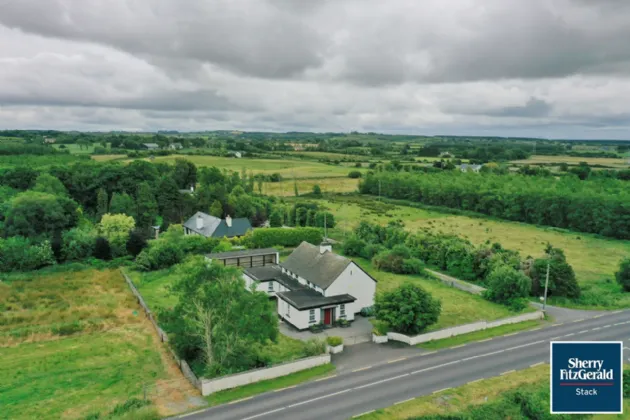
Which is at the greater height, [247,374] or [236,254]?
[236,254]

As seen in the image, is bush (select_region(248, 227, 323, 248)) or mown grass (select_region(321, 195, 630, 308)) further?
bush (select_region(248, 227, 323, 248))

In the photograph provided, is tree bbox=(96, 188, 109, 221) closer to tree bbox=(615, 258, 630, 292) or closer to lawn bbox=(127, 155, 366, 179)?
lawn bbox=(127, 155, 366, 179)

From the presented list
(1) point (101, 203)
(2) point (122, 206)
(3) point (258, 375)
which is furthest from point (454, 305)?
(1) point (101, 203)

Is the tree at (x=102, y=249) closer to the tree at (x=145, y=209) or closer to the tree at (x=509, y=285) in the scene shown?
the tree at (x=145, y=209)

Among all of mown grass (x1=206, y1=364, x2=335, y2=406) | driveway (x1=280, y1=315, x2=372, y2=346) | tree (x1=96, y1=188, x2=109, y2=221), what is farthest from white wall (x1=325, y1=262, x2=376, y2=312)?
tree (x1=96, y1=188, x2=109, y2=221)

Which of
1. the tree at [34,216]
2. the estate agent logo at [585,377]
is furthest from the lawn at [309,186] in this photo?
the estate agent logo at [585,377]

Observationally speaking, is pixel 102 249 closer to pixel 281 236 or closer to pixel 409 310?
pixel 281 236
